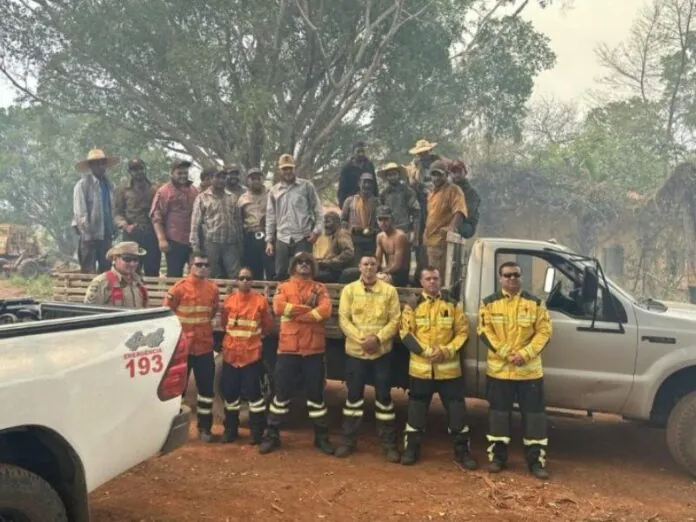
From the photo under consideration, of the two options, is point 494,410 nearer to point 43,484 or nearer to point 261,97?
point 43,484

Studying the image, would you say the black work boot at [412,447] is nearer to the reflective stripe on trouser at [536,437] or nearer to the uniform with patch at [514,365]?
the uniform with patch at [514,365]

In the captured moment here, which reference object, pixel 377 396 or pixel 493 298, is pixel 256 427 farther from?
pixel 493 298

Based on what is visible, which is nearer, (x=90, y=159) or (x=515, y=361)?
(x=515, y=361)

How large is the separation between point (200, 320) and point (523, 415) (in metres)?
2.78

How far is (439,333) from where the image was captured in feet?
16.5

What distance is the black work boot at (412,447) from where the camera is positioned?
5074 mm

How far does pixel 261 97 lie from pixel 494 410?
9.29m

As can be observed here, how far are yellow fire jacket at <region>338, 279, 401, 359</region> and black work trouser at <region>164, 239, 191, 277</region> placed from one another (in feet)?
8.10

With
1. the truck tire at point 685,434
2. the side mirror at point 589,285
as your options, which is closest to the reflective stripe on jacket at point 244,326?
the side mirror at point 589,285

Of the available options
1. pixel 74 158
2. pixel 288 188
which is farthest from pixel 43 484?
pixel 74 158

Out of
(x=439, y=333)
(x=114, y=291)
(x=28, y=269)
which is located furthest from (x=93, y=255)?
(x=28, y=269)

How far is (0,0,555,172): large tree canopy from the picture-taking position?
1309 cm

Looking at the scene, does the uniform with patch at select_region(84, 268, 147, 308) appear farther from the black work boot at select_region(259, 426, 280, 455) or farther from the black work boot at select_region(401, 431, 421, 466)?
the black work boot at select_region(401, 431, 421, 466)

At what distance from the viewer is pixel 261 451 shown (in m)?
5.22
